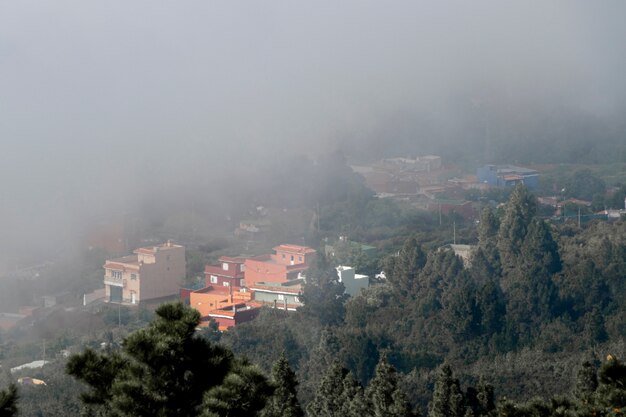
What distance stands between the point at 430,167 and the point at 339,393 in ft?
98.8

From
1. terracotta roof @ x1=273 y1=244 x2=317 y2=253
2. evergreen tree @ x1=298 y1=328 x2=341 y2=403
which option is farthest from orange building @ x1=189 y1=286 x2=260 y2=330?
evergreen tree @ x1=298 y1=328 x2=341 y2=403

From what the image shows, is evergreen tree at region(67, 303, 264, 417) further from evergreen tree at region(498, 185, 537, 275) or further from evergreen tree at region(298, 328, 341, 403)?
evergreen tree at region(498, 185, 537, 275)

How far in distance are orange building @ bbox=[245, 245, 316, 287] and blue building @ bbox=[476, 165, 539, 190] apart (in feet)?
42.5

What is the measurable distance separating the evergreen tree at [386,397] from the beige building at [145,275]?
14398 mm

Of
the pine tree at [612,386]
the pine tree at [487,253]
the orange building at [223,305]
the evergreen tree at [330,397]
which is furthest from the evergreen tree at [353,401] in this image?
the pine tree at [487,253]

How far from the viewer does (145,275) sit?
27.0 m

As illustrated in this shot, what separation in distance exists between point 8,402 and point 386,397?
581 centimetres

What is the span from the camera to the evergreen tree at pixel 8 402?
22.8 ft

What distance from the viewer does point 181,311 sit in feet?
24.4

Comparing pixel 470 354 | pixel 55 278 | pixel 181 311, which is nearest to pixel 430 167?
pixel 55 278

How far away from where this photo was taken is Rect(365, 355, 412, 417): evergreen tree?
12.0 meters

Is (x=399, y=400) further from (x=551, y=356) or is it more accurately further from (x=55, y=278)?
(x=55, y=278)

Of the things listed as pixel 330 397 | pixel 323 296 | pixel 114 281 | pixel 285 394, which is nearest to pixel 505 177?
pixel 114 281

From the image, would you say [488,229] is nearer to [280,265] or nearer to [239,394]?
[280,265]
